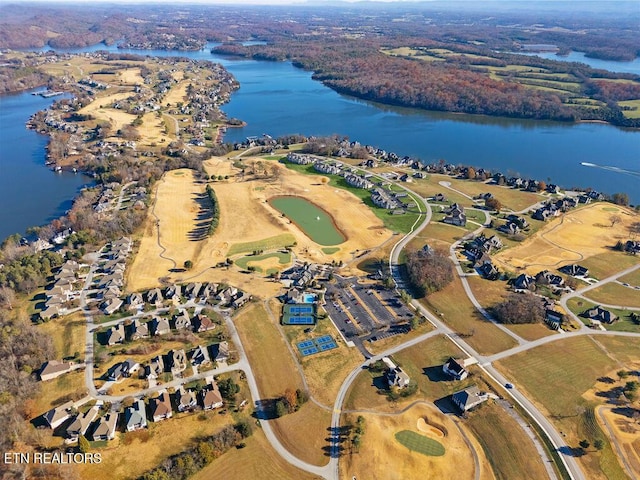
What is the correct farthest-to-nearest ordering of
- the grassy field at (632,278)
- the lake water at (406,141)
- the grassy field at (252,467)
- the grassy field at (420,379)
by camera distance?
the lake water at (406,141) < the grassy field at (632,278) < the grassy field at (420,379) < the grassy field at (252,467)

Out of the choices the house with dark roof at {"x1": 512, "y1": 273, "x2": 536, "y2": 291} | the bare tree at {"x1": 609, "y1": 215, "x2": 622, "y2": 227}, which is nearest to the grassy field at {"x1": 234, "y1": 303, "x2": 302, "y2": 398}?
the house with dark roof at {"x1": 512, "y1": 273, "x2": 536, "y2": 291}

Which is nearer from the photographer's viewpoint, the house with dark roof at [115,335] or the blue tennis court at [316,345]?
the blue tennis court at [316,345]

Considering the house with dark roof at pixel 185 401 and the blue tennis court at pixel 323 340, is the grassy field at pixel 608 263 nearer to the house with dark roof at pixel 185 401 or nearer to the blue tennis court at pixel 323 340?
the blue tennis court at pixel 323 340

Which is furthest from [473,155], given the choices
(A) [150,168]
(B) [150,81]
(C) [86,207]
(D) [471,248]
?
(B) [150,81]

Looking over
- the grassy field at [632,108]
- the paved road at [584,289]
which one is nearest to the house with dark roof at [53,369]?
the paved road at [584,289]

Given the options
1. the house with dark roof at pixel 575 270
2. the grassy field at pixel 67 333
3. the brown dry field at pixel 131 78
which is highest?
the brown dry field at pixel 131 78

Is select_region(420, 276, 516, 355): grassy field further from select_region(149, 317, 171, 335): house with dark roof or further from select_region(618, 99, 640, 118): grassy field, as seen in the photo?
select_region(618, 99, 640, 118): grassy field

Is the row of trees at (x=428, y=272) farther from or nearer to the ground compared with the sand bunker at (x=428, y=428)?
farther from the ground
